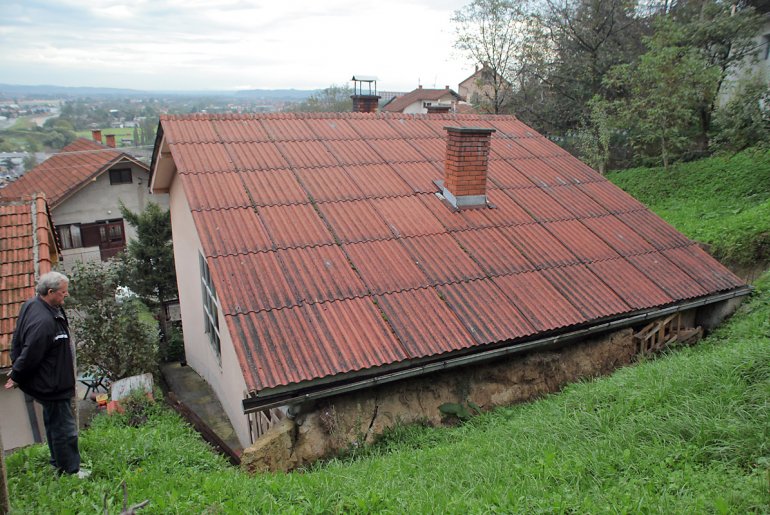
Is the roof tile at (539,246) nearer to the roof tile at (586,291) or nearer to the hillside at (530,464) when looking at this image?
the roof tile at (586,291)

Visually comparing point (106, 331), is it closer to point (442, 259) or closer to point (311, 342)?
point (311, 342)

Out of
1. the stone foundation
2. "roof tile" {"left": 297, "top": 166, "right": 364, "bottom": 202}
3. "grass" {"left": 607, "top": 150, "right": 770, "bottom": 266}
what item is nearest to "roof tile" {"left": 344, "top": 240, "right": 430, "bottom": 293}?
"roof tile" {"left": 297, "top": 166, "right": 364, "bottom": 202}

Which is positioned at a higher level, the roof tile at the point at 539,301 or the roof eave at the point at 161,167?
the roof eave at the point at 161,167

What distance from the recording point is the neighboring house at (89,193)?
23.2 metres

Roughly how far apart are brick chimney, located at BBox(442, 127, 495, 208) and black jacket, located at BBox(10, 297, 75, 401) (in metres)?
5.64

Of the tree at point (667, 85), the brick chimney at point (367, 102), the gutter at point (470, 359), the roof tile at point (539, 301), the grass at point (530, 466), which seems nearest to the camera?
the grass at point (530, 466)

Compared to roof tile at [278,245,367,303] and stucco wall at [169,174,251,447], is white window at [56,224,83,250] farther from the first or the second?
roof tile at [278,245,367,303]

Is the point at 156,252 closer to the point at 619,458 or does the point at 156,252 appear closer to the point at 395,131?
the point at 395,131

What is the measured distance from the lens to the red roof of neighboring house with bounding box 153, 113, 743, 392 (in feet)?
18.2

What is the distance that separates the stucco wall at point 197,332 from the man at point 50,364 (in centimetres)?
243

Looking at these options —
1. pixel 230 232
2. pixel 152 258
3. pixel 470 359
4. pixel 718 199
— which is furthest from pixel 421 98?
pixel 470 359

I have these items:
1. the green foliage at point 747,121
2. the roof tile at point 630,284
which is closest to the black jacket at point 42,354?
the roof tile at point 630,284

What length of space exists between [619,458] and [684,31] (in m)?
17.7

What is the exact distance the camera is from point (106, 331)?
32.6ft
